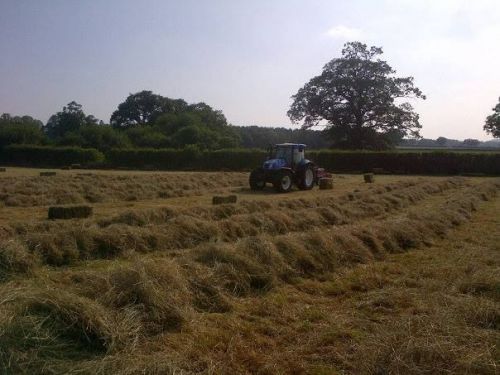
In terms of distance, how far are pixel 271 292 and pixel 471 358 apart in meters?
3.21

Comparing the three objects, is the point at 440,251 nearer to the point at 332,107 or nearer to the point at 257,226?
the point at 257,226

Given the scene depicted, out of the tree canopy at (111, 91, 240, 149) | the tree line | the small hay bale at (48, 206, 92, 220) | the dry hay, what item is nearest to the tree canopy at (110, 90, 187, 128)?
the tree canopy at (111, 91, 240, 149)

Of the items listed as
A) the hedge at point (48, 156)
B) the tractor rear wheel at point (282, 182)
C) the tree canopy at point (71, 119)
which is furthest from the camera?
the tree canopy at point (71, 119)

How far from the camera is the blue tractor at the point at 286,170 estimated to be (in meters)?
22.3

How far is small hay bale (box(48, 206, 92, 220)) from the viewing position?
513 inches

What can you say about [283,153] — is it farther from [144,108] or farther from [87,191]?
[144,108]

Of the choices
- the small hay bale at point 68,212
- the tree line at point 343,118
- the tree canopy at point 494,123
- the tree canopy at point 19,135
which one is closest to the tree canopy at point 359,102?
the tree line at point 343,118

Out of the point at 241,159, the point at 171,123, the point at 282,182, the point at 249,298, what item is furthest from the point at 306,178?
the point at 171,123

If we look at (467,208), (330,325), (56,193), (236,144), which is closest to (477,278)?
(330,325)

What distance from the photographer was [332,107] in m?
59.2

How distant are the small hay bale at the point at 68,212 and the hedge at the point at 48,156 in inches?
1625

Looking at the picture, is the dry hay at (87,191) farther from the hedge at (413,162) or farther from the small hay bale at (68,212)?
the hedge at (413,162)

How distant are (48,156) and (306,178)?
39.1m

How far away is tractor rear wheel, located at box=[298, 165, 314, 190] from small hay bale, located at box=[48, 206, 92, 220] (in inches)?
453
